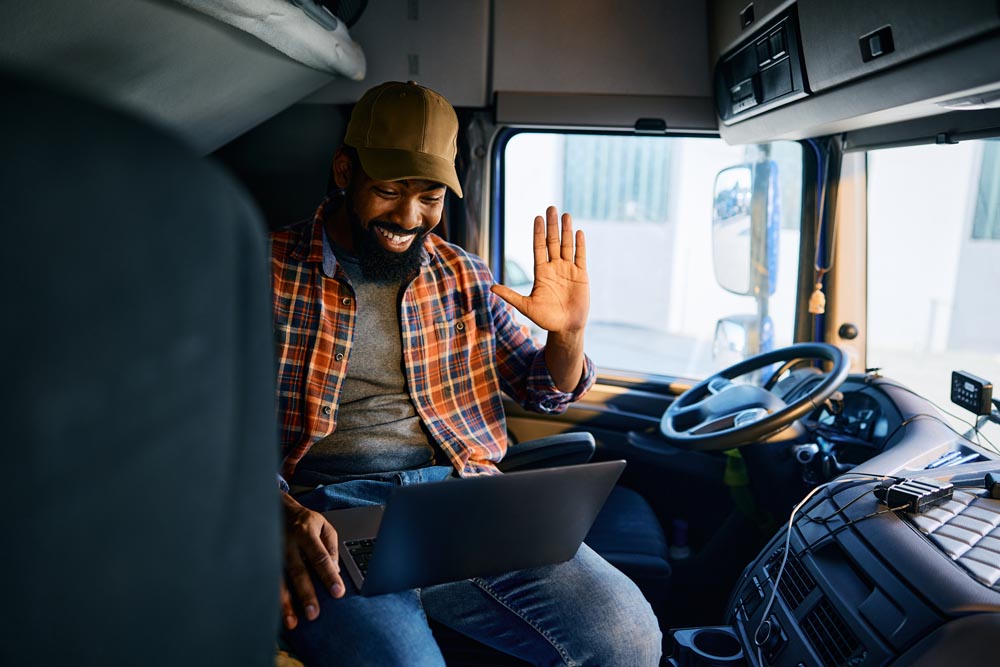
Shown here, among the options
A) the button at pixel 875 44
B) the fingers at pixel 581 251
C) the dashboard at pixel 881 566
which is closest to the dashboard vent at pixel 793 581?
the dashboard at pixel 881 566

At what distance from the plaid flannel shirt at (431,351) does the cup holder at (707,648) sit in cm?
58

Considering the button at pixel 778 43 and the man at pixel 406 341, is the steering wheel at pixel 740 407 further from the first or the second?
the button at pixel 778 43

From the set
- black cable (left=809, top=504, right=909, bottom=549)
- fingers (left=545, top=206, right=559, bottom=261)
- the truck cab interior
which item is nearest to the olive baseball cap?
fingers (left=545, top=206, right=559, bottom=261)

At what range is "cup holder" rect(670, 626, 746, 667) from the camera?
173 centimetres

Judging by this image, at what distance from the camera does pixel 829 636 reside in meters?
1.51

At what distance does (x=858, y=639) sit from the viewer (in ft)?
4.68

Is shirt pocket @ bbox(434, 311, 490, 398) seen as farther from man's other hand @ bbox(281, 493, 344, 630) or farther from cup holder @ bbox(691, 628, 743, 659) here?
cup holder @ bbox(691, 628, 743, 659)

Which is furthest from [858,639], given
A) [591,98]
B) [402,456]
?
[591,98]

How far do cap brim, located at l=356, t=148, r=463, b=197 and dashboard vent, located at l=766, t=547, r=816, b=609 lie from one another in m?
1.13

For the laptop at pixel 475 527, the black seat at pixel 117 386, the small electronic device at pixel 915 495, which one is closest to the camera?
the black seat at pixel 117 386

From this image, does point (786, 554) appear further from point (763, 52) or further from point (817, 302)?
point (763, 52)

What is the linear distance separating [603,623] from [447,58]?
6.73ft

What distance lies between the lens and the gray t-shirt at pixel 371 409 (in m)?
1.80

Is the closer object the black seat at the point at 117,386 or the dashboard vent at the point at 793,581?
the black seat at the point at 117,386
